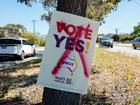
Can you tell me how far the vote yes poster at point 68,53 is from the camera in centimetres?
519

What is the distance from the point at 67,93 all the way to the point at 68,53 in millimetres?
689

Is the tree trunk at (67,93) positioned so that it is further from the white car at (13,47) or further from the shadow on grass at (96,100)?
the white car at (13,47)

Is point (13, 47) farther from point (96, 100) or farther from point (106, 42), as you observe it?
point (106, 42)

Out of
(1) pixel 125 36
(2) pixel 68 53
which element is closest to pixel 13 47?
(2) pixel 68 53

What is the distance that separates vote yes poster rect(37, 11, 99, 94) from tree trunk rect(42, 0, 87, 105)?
1.45 ft

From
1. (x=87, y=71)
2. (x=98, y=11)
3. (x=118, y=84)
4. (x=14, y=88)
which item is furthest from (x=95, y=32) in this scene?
(x=98, y=11)

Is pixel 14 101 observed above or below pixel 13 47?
below

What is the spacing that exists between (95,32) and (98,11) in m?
19.8

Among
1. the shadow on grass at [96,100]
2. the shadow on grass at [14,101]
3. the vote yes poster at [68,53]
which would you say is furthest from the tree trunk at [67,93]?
Result: the shadow on grass at [14,101]

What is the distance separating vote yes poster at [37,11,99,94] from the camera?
519cm

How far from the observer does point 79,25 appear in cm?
518

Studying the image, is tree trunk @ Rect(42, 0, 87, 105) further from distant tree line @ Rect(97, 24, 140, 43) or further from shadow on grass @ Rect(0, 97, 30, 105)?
distant tree line @ Rect(97, 24, 140, 43)

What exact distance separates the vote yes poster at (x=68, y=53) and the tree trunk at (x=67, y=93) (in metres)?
0.44

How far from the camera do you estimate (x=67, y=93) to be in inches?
223
